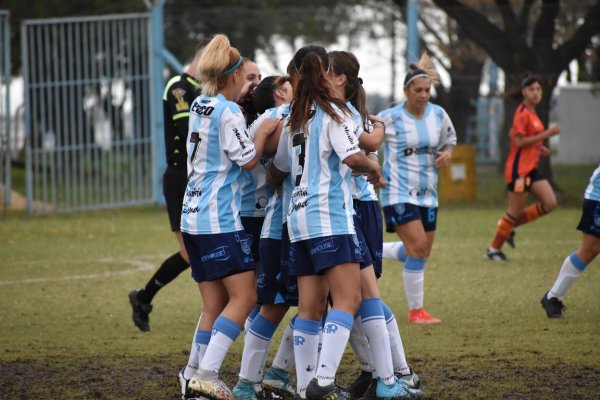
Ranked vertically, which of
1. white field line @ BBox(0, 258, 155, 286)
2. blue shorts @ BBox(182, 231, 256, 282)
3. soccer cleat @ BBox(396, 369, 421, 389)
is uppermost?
blue shorts @ BBox(182, 231, 256, 282)

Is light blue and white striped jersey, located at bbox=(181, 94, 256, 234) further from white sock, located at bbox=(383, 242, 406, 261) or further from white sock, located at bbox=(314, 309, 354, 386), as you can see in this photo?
white sock, located at bbox=(383, 242, 406, 261)

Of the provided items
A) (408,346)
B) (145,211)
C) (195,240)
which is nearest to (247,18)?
(145,211)

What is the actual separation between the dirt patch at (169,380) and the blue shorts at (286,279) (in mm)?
803

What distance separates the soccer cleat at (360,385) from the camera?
5.92 metres

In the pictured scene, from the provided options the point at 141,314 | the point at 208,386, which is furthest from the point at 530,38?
the point at 208,386

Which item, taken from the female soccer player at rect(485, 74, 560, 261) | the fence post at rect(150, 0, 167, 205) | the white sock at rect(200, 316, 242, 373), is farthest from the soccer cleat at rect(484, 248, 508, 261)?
the fence post at rect(150, 0, 167, 205)

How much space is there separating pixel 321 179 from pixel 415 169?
304 cm

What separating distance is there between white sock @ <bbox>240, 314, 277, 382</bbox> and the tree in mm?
11669

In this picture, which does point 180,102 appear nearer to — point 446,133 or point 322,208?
point 322,208

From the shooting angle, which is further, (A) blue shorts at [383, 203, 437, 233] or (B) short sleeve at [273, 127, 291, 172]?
(A) blue shorts at [383, 203, 437, 233]

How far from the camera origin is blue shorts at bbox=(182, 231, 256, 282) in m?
5.55

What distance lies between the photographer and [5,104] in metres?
17.4

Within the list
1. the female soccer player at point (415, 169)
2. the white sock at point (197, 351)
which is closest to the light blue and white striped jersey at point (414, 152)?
the female soccer player at point (415, 169)

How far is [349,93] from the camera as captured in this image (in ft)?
19.2
